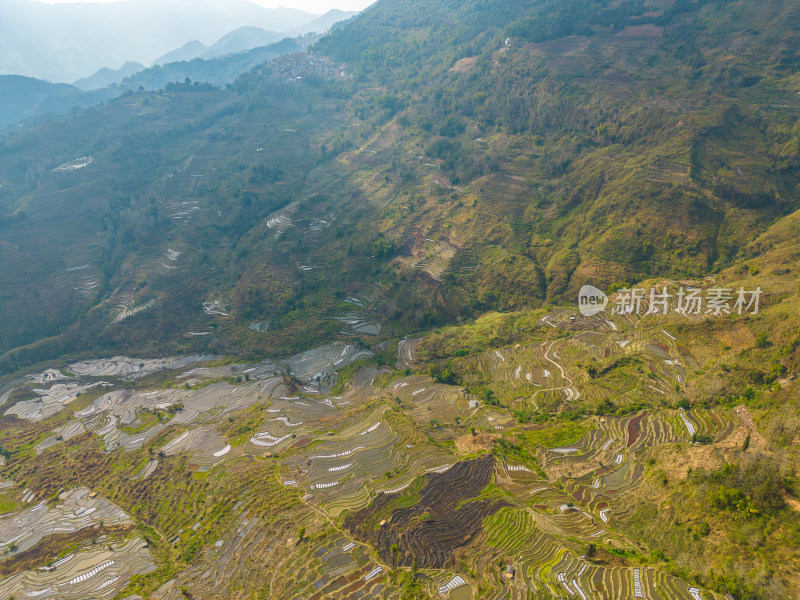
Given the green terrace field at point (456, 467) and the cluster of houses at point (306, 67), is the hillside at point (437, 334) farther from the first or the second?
the cluster of houses at point (306, 67)

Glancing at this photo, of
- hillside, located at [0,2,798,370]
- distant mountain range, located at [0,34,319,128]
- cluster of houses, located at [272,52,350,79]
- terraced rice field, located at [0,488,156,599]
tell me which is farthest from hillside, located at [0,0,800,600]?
distant mountain range, located at [0,34,319,128]

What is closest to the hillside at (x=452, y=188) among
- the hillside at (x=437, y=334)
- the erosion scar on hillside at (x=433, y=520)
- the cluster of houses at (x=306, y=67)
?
the hillside at (x=437, y=334)

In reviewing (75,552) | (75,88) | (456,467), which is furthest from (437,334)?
(75,88)

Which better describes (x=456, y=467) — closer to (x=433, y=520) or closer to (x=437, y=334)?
(x=433, y=520)

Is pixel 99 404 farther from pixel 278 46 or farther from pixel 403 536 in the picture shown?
pixel 278 46

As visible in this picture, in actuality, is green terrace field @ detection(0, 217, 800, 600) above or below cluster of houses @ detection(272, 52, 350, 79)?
below

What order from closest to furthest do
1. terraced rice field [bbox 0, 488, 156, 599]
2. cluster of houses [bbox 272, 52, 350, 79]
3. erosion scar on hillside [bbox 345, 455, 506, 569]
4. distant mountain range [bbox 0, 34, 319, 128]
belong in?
erosion scar on hillside [bbox 345, 455, 506, 569] → terraced rice field [bbox 0, 488, 156, 599] → cluster of houses [bbox 272, 52, 350, 79] → distant mountain range [bbox 0, 34, 319, 128]

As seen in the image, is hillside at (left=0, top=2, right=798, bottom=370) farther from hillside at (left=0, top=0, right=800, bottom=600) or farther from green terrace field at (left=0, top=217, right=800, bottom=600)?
green terrace field at (left=0, top=217, right=800, bottom=600)

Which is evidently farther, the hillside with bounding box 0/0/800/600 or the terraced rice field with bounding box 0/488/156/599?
the terraced rice field with bounding box 0/488/156/599
